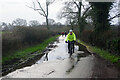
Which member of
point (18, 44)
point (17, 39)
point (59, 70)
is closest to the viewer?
point (59, 70)

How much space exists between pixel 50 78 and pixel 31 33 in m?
12.6

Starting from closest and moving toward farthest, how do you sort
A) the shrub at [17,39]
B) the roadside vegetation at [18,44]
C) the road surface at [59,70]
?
the road surface at [59,70]
the roadside vegetation at [18,44]
the shrub at [17,39]

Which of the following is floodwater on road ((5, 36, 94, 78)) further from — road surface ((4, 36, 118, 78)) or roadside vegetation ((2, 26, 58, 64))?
roadside vegetation ((2, 26, 58, 64))

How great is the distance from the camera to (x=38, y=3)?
1351 inches

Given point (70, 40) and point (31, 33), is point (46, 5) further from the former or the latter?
point (70, 40)

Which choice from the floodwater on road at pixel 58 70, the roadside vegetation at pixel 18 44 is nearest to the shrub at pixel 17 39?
the roadside vegetation at pixel 18 44

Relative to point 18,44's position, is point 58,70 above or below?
below

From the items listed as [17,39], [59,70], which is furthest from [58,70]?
[17,39]

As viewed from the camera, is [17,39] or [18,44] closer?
[17,39]

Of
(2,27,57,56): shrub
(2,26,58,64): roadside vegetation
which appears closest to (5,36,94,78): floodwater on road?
(2,26,58,64): roadside vegetation

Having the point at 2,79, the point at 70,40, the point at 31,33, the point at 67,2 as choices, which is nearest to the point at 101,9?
the point at 70,40

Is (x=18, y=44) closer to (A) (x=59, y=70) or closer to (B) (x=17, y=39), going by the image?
(B) (x=17, y=39)

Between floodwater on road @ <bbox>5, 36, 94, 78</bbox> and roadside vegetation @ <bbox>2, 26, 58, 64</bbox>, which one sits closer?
floodwater on road @ <bbox>5, 36, 94, 78</bbox>

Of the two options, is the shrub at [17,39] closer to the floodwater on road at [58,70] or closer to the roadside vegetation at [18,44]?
the roadside vegetation at [18,44]
